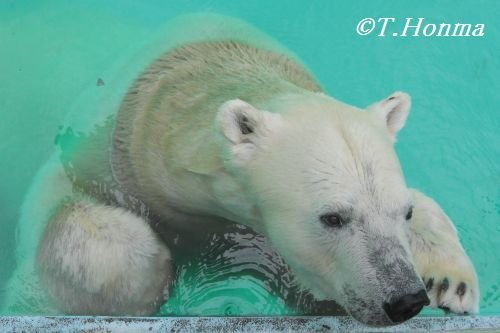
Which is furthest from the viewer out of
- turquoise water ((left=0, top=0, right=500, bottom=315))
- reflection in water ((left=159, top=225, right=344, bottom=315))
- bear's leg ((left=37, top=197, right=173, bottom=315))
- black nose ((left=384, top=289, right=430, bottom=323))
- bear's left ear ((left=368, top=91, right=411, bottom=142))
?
turquoise water ((left=0, top=0, right=500, bottom=315))

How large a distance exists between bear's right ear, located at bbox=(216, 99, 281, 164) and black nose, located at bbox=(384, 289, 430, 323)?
1.96 feet

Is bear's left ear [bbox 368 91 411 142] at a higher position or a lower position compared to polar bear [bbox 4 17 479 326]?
higher

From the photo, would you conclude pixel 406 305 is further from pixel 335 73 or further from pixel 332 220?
pixel 335 73

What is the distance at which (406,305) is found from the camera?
74.6 inches

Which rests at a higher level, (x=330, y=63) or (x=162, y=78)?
(x=330, y=63)

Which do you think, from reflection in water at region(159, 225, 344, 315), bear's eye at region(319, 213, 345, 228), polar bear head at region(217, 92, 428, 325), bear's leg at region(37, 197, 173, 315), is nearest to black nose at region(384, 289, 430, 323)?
polar bear head at region(217, 92, 428, 325)

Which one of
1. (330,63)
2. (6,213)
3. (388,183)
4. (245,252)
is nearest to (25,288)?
(6,213)

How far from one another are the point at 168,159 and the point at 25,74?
4.95 ft

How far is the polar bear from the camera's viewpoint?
2.02 meters

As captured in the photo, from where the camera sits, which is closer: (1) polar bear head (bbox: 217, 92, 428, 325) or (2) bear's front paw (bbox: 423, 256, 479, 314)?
(1) polar bear head (bbox: 217, 92, 428, 325)

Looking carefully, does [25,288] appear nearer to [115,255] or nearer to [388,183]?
[115,255]

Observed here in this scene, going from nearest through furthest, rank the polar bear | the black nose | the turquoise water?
1. the black nose
2. the polar bear
3. the turquoise water

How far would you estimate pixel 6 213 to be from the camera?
3.26 meters

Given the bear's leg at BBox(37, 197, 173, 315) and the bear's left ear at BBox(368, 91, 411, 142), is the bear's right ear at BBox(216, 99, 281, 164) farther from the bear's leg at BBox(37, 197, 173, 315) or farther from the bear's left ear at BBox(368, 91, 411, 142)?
the bear's leg at BBox(37, 197, 173, 315)
